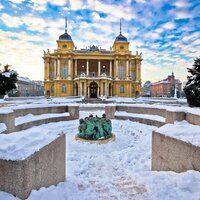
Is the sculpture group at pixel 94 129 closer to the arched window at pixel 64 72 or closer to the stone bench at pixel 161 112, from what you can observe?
the stone bench at pixel 161 112

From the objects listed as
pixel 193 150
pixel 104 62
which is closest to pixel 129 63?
pixel 104 62

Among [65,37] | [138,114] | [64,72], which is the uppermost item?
[65,37]

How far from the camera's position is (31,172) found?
3.13 m

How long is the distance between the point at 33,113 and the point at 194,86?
40.2ft

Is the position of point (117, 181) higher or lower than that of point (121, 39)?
lower

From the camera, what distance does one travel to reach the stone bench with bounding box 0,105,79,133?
859 cm

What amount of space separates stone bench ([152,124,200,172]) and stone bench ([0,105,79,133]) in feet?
23.2

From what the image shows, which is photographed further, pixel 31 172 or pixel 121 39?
pixel 121 39

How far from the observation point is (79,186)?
406 centimetres

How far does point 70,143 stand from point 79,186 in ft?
16.3

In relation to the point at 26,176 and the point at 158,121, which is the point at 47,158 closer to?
the point at 26,176

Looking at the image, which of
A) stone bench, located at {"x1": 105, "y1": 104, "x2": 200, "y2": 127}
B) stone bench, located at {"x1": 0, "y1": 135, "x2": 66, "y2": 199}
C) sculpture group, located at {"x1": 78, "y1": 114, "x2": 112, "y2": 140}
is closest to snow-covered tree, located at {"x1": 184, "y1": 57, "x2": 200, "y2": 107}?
stone bench, located at {"x1": 105, "y1": 104, "x2": 200, "y2": 127}

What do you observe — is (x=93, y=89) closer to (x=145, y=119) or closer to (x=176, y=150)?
(x=145, y=119)

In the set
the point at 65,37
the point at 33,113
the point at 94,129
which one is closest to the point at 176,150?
the point at 94,129
